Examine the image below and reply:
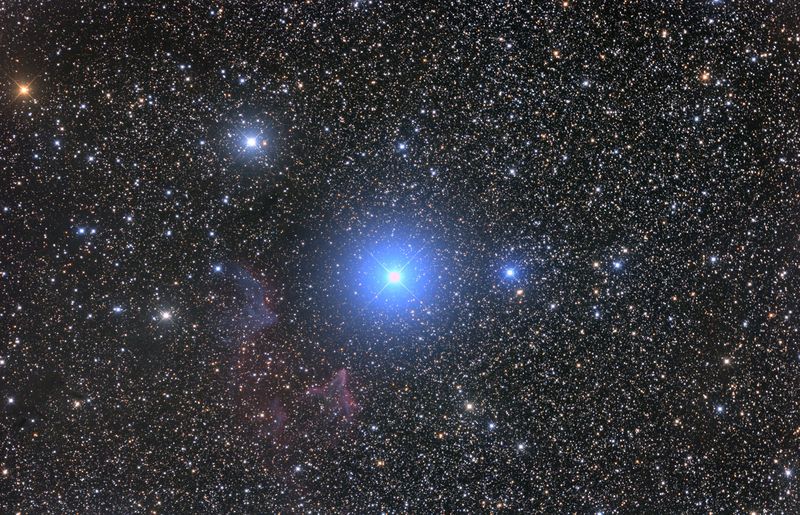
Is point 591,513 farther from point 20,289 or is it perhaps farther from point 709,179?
point 20,289

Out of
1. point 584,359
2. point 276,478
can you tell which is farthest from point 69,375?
point 584,359

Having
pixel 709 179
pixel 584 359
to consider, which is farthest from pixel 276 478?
pixel 709 179

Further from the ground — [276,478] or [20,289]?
[20,289]

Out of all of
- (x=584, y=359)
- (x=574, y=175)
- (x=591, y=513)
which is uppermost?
(x=574, y=175)

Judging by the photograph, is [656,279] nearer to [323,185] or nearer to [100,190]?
[323,185]

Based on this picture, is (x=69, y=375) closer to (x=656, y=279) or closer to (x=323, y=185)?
(x=323, y=185)

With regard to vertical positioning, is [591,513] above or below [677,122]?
below

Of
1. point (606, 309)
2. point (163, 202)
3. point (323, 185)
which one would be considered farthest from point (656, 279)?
point (163, 202)
